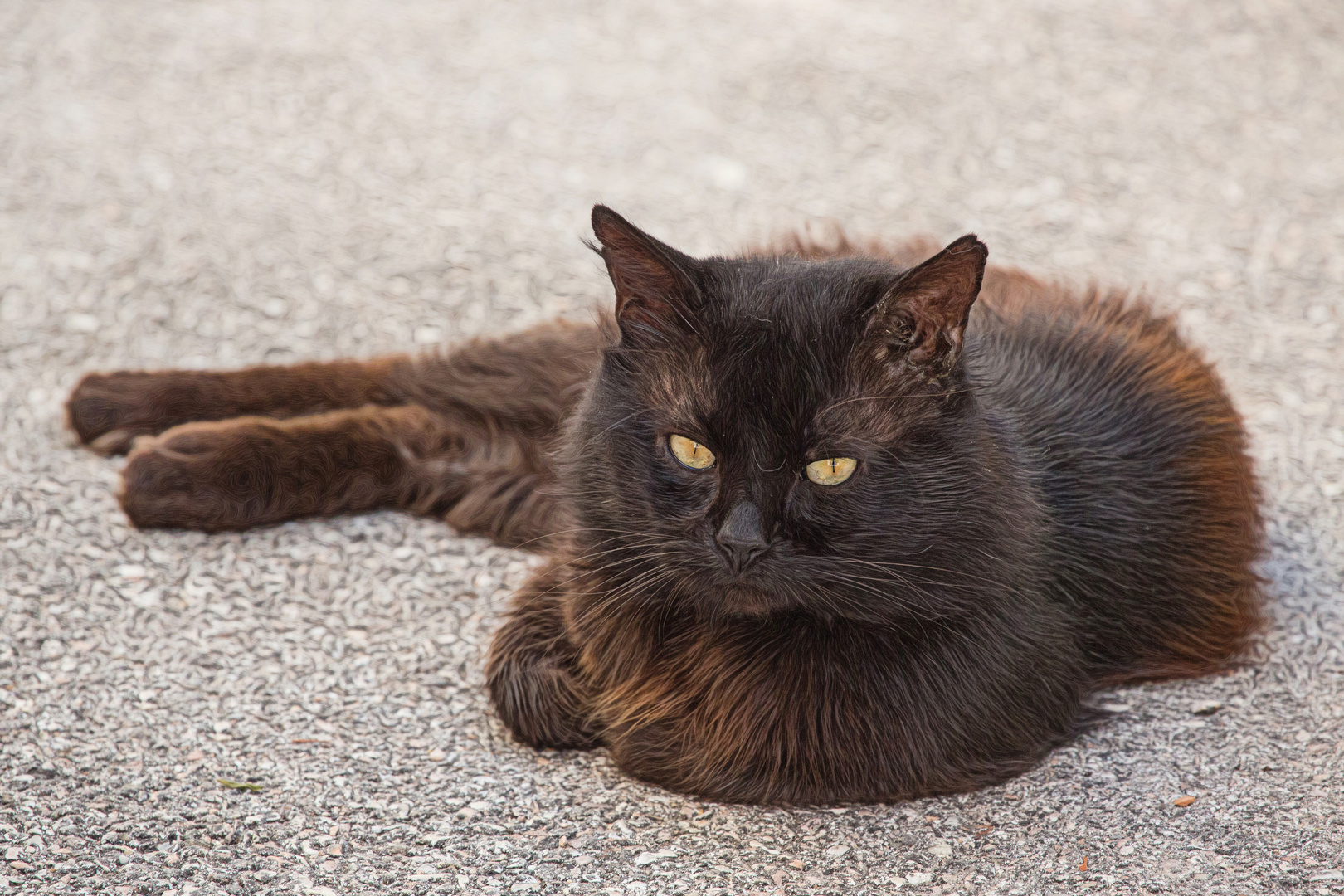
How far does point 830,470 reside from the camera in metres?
2.28

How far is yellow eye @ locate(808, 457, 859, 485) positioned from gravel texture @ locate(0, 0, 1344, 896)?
0.75 meters

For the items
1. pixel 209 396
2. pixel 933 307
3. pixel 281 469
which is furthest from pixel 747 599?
pixel 209 396

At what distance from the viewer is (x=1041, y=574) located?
2629 mm

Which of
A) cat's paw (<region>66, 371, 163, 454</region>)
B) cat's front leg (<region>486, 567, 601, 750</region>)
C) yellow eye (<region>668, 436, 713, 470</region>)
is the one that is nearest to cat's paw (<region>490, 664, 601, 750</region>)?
cat's front leg (<region>486, 567, 601, 750</region>)

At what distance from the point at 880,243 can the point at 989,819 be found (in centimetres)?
168

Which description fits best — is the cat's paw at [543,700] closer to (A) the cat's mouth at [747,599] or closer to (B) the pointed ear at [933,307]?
(A) the cat's mouth at [747,599]

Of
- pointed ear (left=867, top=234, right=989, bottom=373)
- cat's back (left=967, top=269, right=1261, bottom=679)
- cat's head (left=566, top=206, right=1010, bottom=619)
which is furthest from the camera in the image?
cat's back (left=967, top=269, right=1261, bottom=679)

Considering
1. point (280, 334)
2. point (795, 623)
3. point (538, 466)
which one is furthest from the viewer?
point (280, 334)

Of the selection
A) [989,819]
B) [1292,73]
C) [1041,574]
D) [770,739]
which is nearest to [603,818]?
[770,739]

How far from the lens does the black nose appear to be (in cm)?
221

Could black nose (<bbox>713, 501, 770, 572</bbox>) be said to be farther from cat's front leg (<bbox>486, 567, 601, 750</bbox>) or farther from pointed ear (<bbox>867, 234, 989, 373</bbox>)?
cat's front leg (<bbox>486, 567, 601, 750</bbox>)

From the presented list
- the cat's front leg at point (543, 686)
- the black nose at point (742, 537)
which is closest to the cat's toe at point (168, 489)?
the cat's front leg at point (543, 686)

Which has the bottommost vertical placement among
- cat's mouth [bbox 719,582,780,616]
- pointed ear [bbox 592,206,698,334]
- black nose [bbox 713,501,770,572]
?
cat's mouth [bbox 719,582,780,616]

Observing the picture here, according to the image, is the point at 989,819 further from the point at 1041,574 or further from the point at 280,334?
the point at 280,334
